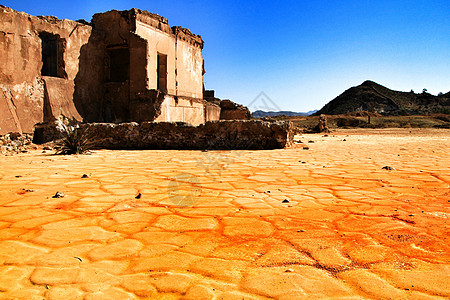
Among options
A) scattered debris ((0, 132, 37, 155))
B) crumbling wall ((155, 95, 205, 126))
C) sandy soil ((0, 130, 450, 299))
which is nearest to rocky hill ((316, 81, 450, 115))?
crumbling wall ((155, 95, 205, 126))

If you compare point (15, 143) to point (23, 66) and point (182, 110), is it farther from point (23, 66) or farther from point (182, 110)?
point (182, 110)

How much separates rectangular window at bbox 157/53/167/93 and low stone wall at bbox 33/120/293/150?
418 centimetres

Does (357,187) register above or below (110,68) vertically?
below

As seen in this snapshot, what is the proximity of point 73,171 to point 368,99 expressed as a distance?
47.4 meters

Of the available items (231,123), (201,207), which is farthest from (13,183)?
(231,123)

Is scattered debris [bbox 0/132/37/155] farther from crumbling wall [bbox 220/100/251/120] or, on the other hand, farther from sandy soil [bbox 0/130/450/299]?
crumbling wall [bbox 220/100/251/120]

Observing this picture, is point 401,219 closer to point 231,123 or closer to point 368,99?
point 231,123

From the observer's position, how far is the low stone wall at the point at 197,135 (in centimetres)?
695

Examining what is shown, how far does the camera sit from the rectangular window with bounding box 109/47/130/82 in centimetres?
1017

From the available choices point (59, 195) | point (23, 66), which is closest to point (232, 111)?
point (23, 66)

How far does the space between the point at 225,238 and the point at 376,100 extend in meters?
48.7

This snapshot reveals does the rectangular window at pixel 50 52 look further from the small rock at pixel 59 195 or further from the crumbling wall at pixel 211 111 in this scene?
the small rock at pixel 59 195

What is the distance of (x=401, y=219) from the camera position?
2.05m

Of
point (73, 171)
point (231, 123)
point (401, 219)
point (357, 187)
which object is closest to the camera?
point (401, 219)
